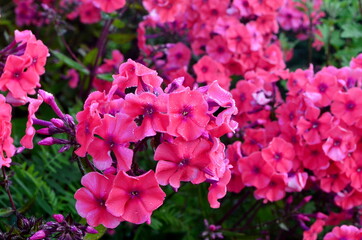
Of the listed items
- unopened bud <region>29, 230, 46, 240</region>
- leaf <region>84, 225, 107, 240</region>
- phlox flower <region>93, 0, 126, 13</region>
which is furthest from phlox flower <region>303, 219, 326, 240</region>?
phlox flower <region>93, 0, 126, 13</region>

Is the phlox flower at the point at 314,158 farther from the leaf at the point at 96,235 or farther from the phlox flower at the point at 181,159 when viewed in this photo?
the leaf at the point at 96,235

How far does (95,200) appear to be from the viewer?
5.13 ft

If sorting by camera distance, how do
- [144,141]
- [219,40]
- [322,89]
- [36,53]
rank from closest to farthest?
[144,141]
[36,53]
[322,89]
[219,40]

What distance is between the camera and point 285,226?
7.92ft

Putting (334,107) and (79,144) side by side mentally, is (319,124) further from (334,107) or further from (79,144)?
(79,144)

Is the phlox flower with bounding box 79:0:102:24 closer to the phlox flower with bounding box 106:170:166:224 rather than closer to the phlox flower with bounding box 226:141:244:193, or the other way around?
the phlox flower with bounding box 226:141:244:193

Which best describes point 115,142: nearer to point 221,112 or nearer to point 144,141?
point 144,141

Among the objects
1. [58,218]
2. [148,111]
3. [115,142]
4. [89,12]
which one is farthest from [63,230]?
[89,12]

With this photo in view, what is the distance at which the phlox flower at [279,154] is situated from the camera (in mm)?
2164

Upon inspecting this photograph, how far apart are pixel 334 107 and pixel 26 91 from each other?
1.20 meters

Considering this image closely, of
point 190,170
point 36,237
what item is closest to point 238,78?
point 190,170

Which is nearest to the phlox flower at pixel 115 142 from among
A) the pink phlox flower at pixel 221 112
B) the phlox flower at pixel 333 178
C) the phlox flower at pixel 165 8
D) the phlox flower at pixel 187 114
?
the phlox flower at pixel 187 114

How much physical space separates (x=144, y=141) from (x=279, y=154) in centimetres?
79

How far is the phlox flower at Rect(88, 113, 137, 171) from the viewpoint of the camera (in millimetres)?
1481
